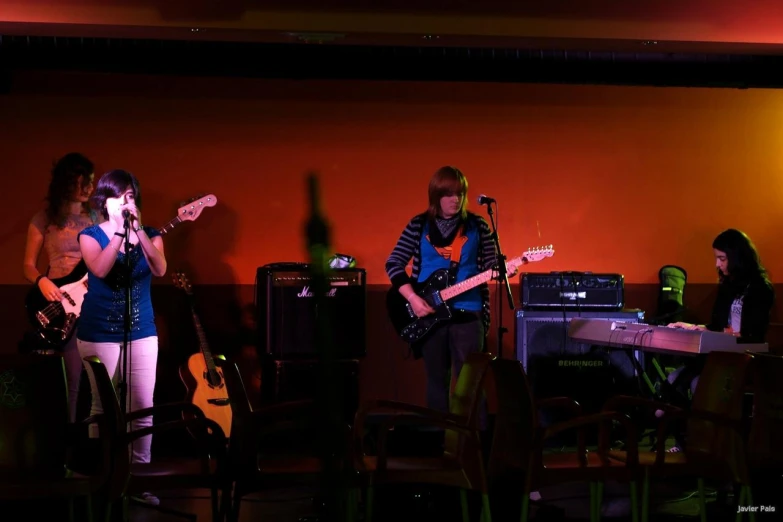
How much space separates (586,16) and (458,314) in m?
2.52

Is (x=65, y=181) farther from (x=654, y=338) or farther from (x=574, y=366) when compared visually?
(x=654, y=338)

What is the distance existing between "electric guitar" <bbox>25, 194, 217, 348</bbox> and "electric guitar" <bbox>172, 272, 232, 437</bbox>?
813mm

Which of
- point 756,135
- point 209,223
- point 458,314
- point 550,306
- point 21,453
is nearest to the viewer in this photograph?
point 21,453

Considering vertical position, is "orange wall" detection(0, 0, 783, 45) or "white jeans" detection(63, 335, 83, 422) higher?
"orange wall" detection(0, 0, 783, 45)

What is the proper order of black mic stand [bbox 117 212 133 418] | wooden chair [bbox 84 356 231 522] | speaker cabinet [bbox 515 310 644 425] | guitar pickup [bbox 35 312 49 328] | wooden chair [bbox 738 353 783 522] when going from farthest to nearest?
speaker cabinet [bbox 515 310 644 425]
guitar pickup [bbox 35 312 49 328]
black mic stand [bbox 117 212 133 418]
wooden chair [bbox 738 353 783 522]
wooden chair [bbox 84 356 231 522]

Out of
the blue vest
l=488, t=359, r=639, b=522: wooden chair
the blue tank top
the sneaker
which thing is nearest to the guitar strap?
the blue vest

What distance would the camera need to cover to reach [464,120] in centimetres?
731

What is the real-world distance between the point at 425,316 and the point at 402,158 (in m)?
2.22

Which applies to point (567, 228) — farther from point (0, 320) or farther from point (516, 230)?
point (0, 320)

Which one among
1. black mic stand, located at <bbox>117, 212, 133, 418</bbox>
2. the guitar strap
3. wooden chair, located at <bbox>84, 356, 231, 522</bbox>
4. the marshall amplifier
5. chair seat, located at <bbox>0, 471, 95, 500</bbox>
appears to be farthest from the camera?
the marshall amplifier

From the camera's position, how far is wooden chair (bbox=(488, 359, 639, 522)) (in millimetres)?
3553

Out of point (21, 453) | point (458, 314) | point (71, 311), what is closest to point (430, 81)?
point (458, 314)

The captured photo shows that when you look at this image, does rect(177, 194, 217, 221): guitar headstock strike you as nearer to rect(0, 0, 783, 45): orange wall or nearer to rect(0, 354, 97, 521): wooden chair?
rect(0, 0, 783, 45): orange wall

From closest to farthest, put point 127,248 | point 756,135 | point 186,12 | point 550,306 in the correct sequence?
point 127,248 → point 186,12 → point 550,306 → point 756,135
